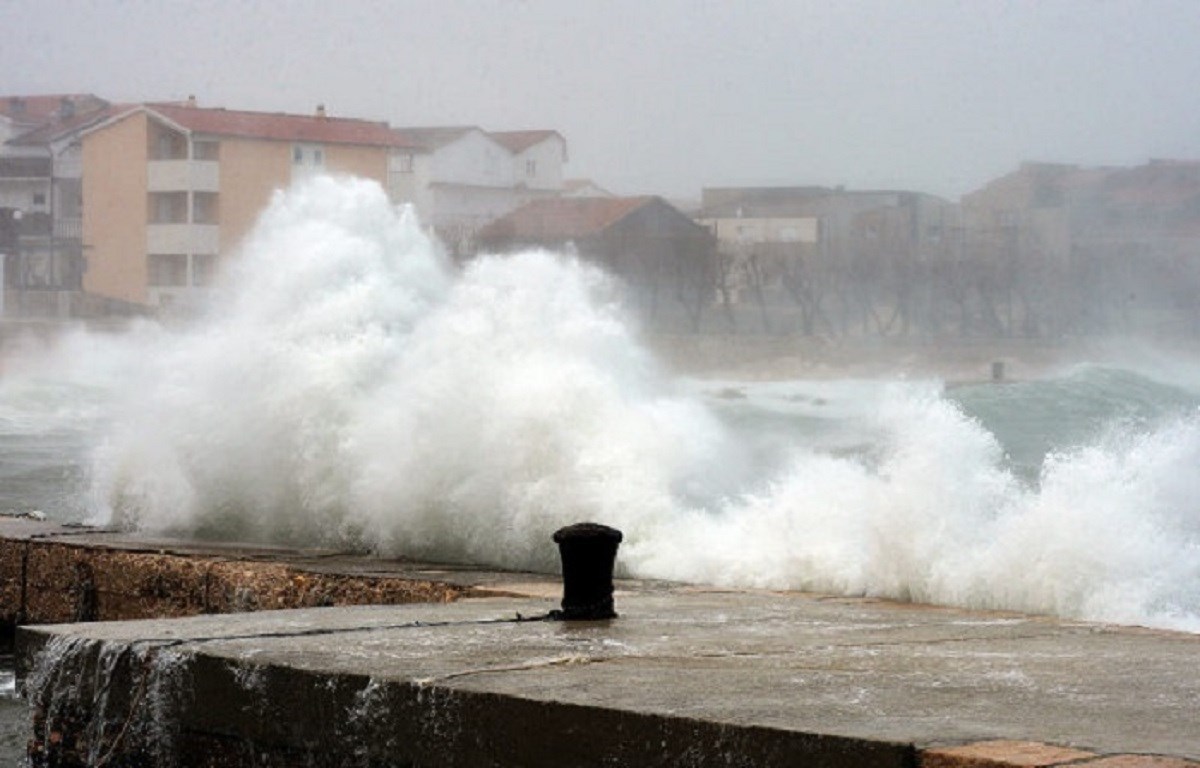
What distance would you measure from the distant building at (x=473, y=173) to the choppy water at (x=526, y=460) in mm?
26746

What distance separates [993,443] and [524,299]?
12.2 ft

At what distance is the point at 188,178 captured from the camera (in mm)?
46312

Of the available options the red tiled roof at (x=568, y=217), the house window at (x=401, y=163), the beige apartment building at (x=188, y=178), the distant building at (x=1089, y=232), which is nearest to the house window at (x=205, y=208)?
the beige apartment building at (x=188, y=178)

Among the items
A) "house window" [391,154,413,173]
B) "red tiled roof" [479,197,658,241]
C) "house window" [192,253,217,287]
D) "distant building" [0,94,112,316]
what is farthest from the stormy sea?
"distant building" [0,94,112,316]

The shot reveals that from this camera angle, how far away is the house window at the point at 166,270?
43.4 m

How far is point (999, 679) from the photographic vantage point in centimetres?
561

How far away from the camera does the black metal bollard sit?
6996mm

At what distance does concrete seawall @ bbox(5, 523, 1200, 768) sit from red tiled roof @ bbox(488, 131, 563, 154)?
149 feet

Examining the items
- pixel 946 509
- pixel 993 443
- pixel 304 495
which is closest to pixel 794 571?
pixel 946 509

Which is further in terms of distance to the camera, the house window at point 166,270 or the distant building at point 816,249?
the house window at point 166,270

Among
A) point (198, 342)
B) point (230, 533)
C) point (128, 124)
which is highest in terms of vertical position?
point (128, 124)

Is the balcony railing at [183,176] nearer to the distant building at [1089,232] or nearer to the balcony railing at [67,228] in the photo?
the balcony railing at [67,228]

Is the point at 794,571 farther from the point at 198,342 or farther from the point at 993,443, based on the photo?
the point at 198,342

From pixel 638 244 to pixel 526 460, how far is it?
34.2m
